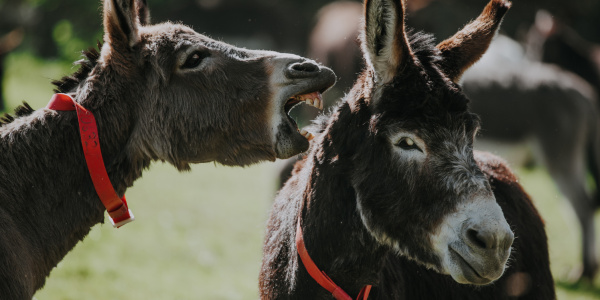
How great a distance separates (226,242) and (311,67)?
18.2ft

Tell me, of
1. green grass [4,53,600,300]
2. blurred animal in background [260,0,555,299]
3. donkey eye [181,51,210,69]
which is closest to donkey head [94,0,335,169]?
donkey eye [181,51,210,69]

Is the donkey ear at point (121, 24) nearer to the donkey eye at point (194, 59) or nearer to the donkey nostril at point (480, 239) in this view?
the donkey eye at point (194, 59)

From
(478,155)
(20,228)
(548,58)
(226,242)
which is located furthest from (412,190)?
(548,58)

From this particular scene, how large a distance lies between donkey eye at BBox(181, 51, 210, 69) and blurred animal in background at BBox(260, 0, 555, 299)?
819 millimetres

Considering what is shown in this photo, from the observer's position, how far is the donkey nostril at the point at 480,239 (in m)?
2.67

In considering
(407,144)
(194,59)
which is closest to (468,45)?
(407,144)

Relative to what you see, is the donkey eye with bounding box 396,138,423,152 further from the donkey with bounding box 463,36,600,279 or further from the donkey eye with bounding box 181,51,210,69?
the donkey with bounding box 463,36,600,279

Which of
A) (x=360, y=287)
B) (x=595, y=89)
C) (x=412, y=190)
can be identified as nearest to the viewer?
(x=412, y=190)

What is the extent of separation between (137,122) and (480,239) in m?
1.93

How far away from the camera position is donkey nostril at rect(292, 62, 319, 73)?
10.8 feet

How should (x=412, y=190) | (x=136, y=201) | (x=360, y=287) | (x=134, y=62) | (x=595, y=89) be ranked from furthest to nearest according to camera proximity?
1. (x=595, y=89)
2. (x=136, y=201)
3. (x=134, y=62)
4. (x=360, y=287)
5. (x=412, y=190)

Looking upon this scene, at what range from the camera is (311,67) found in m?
3.31

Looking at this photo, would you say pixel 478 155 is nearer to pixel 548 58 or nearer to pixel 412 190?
pixel 412 190

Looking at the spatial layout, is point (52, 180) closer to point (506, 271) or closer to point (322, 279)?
point (322, 279)
